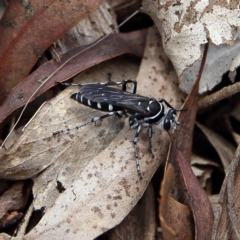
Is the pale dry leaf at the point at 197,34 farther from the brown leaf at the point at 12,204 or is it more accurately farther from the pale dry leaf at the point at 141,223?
the brown leaf at the point at 12,204

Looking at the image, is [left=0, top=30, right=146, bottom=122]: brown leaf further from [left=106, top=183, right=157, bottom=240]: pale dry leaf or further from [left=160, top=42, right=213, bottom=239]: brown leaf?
[left=106, top=183, right=157, bottom=240]: pale dry leaf

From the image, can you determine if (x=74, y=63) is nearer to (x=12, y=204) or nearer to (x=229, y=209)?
(x=12, y=204)

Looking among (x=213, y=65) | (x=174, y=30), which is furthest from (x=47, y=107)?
(x=213, y=65)

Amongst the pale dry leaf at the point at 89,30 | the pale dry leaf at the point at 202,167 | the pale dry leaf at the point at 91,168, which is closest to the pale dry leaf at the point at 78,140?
the pale dry leaf at the point at 91,168

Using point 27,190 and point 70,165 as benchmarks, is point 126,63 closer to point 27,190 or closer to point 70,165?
point 70,165

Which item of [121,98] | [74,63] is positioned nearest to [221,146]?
[121,98]
